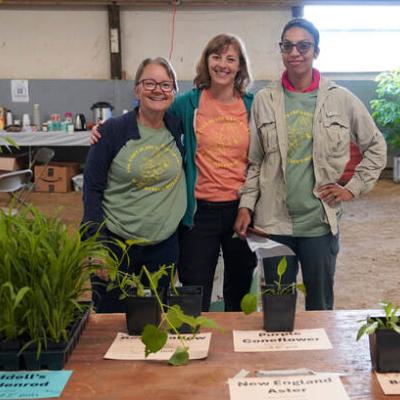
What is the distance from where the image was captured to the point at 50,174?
744 cm

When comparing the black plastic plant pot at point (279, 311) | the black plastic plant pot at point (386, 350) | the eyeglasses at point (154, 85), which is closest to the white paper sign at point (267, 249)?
the black plastic plant pot at point (279, 311)

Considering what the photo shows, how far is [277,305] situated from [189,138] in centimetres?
94

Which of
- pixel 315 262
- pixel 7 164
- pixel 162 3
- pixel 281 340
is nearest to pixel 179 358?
pixel 281 340

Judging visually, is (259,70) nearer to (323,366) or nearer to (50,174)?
(50,174)

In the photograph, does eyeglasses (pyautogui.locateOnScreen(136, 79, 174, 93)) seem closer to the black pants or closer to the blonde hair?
the blonde hair

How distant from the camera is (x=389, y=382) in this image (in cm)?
111

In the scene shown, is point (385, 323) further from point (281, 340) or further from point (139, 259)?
point (139, 259)

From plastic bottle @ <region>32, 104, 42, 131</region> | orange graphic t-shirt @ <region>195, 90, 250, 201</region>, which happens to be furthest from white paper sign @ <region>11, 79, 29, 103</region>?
orange graphic t-shirt @ <region>195, 90, 250, 201</region>

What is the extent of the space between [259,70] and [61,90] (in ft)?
9.54

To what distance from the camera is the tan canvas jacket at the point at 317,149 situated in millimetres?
1990

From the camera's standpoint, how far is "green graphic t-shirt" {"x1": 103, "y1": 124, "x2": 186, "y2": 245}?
6.36 ft

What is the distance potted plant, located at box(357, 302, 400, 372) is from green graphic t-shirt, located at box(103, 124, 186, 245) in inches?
37.9

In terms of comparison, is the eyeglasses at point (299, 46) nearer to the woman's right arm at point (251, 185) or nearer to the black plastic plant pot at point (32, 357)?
the woman's right arm at point (251, 185)

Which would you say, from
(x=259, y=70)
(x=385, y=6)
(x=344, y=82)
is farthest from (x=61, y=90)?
(x=385, y=6)
